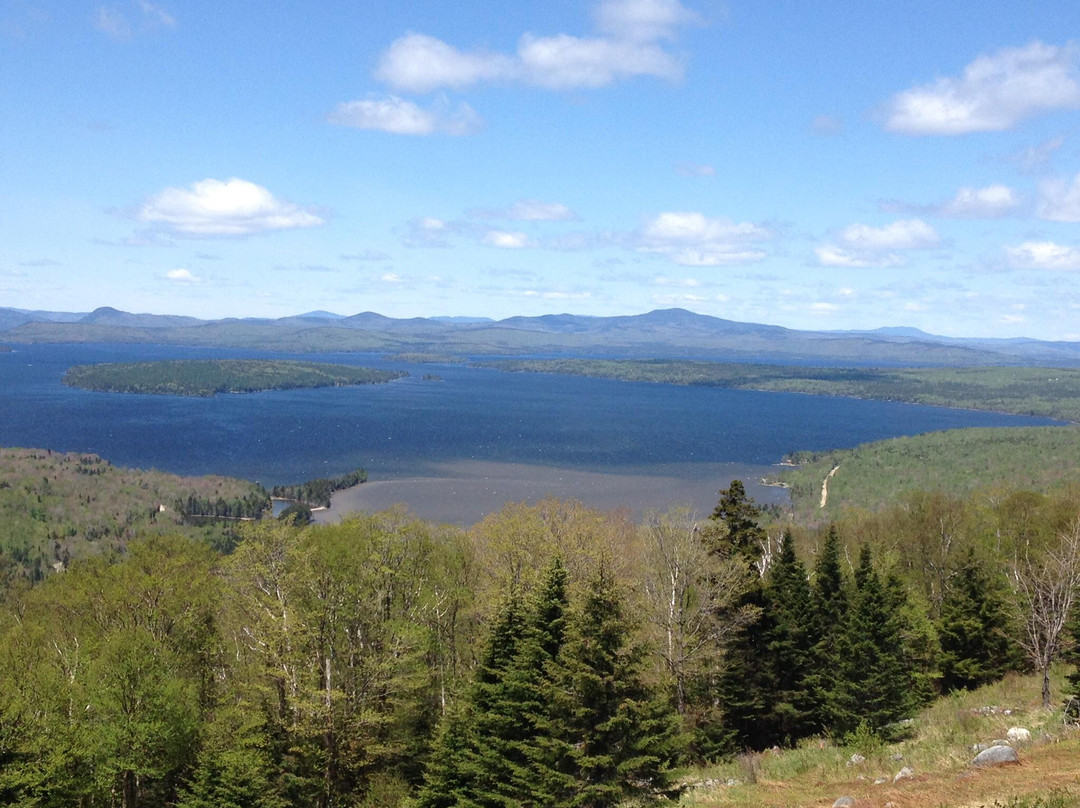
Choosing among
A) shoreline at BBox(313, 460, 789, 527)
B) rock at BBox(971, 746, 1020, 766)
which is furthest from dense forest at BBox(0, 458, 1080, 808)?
shoreline at BBox(313, 460, 789, 527)

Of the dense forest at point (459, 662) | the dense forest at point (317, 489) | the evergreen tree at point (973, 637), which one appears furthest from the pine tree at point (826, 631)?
the dense forest at point (317, 489)

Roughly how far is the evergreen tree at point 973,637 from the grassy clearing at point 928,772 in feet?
31.8

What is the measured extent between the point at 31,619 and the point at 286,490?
103391 mm

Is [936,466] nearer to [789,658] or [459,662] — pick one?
[789,658]

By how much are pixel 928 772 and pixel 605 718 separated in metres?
7.23

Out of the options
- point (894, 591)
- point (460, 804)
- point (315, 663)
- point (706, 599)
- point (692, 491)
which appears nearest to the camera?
point (460, 804)

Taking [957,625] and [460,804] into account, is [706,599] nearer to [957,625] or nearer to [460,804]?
[460,804]

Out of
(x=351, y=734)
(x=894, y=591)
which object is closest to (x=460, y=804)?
(x=351, y=734)

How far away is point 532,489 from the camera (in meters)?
128

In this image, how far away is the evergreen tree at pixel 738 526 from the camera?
3000 centimetres

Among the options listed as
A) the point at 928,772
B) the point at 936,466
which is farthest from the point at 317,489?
the point at 928,772

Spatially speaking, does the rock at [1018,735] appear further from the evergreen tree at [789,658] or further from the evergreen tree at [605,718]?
the evergreen tree at [789,658]

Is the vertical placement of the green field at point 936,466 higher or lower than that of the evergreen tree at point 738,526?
lower

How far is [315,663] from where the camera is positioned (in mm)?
24031
